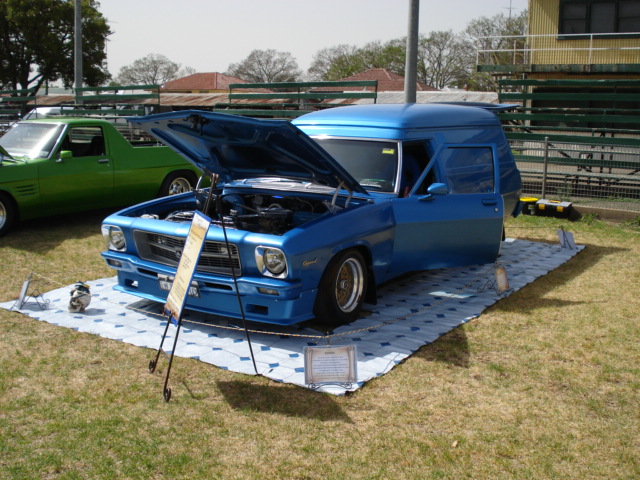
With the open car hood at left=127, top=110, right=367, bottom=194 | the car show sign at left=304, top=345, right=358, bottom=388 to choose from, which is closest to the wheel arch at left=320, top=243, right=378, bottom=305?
the open car hood at left=127, top=110, right=367, bottom=194

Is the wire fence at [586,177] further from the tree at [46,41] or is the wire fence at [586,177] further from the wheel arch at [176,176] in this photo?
the tree at [46,41]

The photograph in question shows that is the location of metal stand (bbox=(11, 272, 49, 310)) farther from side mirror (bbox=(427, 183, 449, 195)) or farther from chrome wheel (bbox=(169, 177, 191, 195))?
chrome wheel (bbox=(169, 177, 191, 195))

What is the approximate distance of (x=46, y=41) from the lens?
45.2 m

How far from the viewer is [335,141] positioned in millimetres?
7008

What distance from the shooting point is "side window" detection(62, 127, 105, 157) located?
33.7 feet

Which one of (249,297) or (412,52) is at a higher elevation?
(412,52)

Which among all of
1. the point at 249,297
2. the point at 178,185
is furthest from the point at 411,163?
the point at 178,185

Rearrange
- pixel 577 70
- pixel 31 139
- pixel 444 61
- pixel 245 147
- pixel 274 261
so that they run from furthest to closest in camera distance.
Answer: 1. pixel 444 61
2. pixel 577 70
3. pixel 31 139
4. pixel 245 147
5. pixel 274 261

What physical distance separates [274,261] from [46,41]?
45.6 m

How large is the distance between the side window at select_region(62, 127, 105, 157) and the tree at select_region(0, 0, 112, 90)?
38.0 meters

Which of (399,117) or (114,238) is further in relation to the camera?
(399,117)

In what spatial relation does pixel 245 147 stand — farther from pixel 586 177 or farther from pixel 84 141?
pixel 586 177

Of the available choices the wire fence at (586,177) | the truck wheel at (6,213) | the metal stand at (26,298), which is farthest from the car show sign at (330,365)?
the wire fence at (586,177)

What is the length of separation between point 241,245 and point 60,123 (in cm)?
613
